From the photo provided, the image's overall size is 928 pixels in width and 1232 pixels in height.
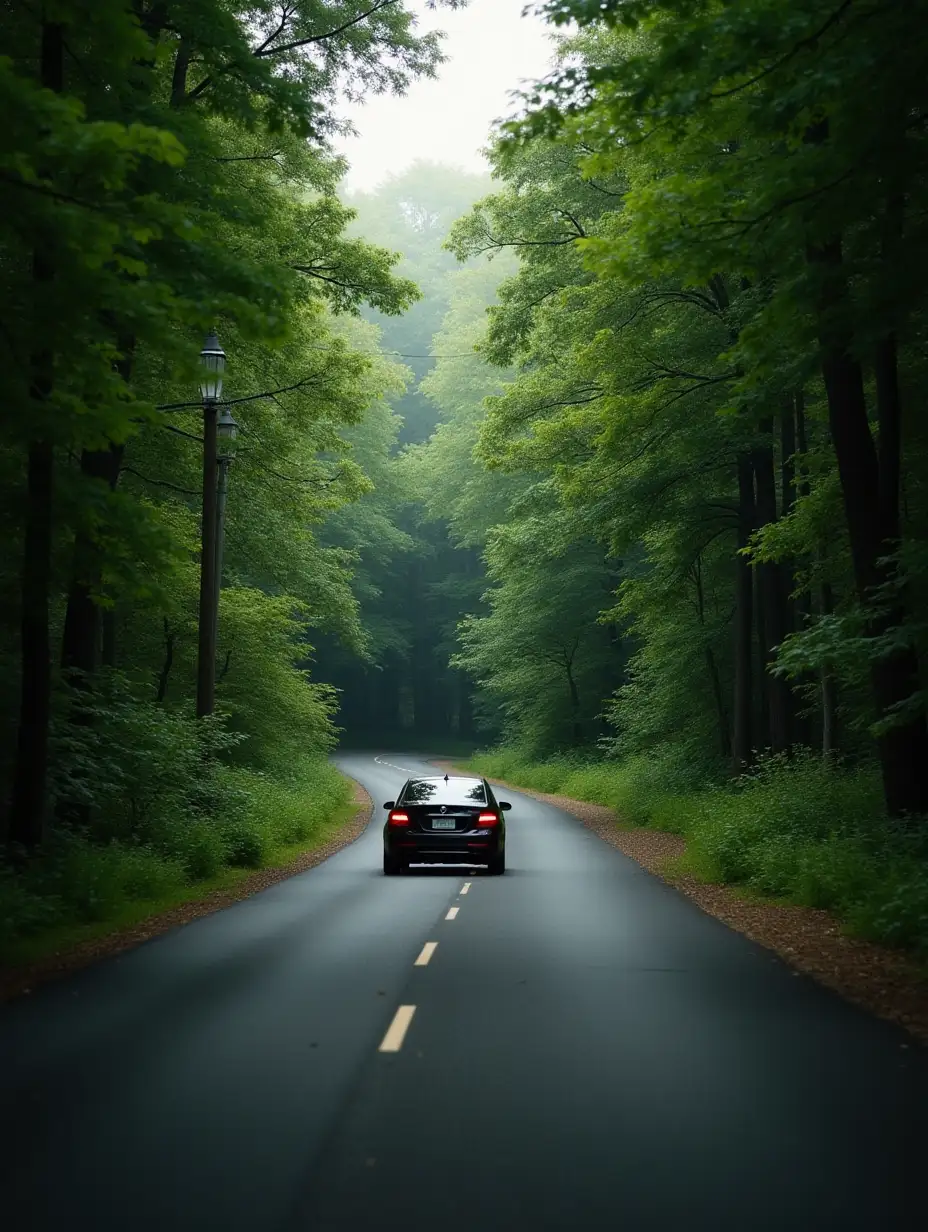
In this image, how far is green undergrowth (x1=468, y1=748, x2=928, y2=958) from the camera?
1143 cm

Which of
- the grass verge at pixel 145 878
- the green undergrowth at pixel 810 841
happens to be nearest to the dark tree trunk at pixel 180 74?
the grass verge at pixel 145 878

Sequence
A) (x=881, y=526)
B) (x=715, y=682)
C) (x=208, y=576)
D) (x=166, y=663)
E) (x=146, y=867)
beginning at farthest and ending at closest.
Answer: (x=715, y=682) → (x=166, y=663) → (x=208, y=576) → (x=146, y=867) → (x=881, y=526)

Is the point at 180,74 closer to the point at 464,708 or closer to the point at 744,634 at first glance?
the point at 744,634

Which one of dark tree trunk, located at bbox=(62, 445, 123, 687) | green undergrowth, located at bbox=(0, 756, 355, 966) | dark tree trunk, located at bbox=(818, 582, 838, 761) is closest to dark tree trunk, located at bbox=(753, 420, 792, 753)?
dark tree trunk, located at bbox=(818, 582, 838, 761)

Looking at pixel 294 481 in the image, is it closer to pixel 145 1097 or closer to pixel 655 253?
pixel 655 253

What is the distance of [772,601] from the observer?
22969 millimetres

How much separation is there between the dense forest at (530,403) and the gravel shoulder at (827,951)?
14.0 inches

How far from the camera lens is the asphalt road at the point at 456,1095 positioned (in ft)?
15.3

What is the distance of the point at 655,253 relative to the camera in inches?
425

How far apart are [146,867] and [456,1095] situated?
30.9ft

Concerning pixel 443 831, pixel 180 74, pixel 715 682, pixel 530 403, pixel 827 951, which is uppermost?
pixel 180 74

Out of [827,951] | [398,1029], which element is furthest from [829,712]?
[398,1029]

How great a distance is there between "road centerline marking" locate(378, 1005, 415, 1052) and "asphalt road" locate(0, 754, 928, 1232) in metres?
0.04

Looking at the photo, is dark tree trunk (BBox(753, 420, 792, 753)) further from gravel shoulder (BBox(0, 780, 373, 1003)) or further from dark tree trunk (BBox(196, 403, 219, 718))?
dark tree trunk (BBox(196, 403, 219, 718))
